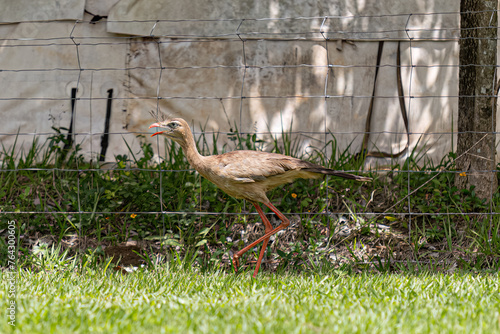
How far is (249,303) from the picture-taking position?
10.2 ft

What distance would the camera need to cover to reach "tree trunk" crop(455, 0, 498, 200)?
16.8 ft

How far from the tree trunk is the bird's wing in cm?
204

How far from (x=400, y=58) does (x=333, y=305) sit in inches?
164

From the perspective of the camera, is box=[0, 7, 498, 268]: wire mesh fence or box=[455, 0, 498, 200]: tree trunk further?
box=[0, 7, 498, 268]: wire mesh fence

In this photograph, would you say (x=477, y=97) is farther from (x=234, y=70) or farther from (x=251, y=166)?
(x=234, y=70)

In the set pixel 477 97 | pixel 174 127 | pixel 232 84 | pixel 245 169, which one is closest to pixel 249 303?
pixel 245 169

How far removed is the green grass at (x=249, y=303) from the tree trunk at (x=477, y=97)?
141 centimetres

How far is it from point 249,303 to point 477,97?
343 centimetres

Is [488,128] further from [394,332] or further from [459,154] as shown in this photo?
[394,332]

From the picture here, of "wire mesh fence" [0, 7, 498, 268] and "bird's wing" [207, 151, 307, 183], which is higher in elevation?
"wire mesh fence" [0, 7, 498, 268]

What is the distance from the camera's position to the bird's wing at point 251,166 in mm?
4160

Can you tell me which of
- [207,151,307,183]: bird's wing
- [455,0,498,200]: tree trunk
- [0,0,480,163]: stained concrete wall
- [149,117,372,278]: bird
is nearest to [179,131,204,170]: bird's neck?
[149,117,372,278]: bird

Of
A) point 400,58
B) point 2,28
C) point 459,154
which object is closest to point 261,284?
point 459,154

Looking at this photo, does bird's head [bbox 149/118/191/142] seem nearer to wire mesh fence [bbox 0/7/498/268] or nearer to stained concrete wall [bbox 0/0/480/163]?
wire mesh fence [bbox 0/7/498/268]
